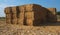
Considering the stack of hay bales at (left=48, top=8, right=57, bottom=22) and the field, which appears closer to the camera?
the field

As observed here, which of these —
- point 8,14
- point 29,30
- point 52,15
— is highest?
point 8,14

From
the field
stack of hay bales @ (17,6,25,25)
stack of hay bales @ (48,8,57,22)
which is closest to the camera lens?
the field

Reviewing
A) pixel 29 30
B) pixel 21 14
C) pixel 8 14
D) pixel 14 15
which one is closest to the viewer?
pixel 29 30

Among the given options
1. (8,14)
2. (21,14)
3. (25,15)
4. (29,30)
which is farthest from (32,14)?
(8,14)

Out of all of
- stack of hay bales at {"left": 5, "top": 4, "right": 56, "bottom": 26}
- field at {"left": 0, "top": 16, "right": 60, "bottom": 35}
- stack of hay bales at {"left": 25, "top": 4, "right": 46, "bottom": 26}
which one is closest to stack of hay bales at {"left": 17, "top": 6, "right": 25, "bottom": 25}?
stack of hay bales at {"left": 5, "top": 4, "right": 56, "bottom": 26}

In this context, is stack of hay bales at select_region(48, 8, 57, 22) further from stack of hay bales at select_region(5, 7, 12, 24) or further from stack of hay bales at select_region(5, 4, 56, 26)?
stack of hay bales at select_region(5, 7, 12, 24)

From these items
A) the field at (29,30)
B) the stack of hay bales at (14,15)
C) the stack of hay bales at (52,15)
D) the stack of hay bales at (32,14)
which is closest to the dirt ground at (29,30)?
the field at (29,30)

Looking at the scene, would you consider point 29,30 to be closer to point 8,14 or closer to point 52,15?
point 8,14

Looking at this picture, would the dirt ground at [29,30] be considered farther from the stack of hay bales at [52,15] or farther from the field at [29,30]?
the stack of hay bales at [52,15]

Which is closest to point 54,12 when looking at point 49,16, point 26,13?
point 49,16

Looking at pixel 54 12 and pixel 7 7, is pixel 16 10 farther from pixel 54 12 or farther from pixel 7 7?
pixel 54 12

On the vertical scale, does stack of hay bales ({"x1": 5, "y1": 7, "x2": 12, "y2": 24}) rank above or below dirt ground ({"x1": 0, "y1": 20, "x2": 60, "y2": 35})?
above

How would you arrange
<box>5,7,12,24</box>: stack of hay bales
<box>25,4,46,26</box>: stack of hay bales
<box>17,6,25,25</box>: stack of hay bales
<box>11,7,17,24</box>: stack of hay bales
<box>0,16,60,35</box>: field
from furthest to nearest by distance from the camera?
<box>5,7,12,24</box>: stack of hay bales < <box>11,7,17,24</box>: stack of hay bales < <box>17,6,25,25</box>: stack of hay bales < <box>25,4,46,26</box>: stack of hay bales < <box>0,16,60,35</box>: field

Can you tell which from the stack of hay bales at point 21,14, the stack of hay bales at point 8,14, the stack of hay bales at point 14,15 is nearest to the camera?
the stack of hay bales at point 21,14
